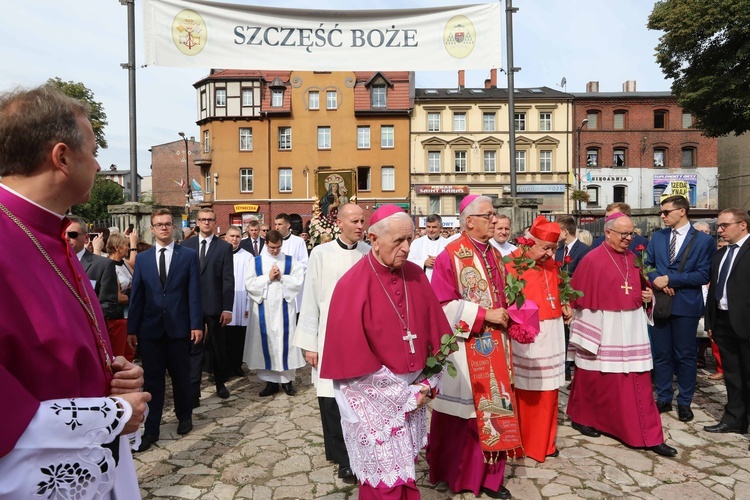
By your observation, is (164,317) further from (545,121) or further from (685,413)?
(545,121)

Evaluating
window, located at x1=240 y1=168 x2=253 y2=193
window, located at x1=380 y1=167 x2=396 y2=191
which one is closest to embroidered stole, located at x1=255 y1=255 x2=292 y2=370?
window, located at x1=380 y1=167 x2=396 y2=191

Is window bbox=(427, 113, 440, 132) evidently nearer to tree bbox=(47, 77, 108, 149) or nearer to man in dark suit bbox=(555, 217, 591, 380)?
tree bbox=(47, 77, 108, 149)

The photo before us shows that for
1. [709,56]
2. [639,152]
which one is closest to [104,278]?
[709,56]

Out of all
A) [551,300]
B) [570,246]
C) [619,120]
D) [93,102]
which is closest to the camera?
[551,300]

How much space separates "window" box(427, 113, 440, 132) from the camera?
125 feet

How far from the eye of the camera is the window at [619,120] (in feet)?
131

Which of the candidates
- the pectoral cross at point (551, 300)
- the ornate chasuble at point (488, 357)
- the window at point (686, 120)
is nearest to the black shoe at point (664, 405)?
the pectoral cross at point (551, 300)

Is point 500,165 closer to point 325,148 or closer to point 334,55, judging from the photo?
point 325,148

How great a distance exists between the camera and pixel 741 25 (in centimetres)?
2144

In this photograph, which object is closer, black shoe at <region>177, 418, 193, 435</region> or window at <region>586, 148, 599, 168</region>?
black shoe at <region>177, 418, 193, 435</region>

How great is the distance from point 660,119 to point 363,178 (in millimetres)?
23148

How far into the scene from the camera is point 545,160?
128 feet

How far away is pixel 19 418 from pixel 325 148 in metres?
36.9

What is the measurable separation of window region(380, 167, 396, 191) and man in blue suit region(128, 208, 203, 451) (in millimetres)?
32385
